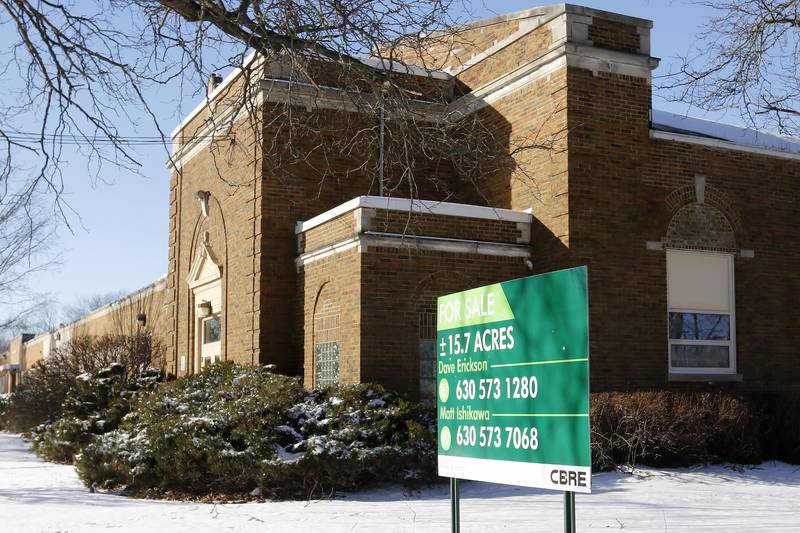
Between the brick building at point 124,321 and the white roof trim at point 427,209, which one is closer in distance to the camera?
the white roof trim at point 427,209

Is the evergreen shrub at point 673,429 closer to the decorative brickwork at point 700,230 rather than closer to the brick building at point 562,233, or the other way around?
the brick building at point 562,233

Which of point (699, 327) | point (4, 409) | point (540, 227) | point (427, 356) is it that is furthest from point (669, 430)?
point (4, 409)

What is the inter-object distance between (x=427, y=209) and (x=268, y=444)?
4.96m

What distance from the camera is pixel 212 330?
23.7 m

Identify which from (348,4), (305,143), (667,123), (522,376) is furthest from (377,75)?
(667,123)

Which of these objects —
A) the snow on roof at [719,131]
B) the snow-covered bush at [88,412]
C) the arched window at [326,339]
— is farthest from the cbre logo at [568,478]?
the snow on roof at [719,131]

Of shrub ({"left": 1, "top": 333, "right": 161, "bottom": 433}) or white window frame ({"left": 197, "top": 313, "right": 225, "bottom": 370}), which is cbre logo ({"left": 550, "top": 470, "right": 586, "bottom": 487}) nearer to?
white window frame ({"left": 197, "top": 313, "right": 225, "bottom": 370})

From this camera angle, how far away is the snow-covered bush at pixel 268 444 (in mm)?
13523

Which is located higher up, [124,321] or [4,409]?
[124,321]

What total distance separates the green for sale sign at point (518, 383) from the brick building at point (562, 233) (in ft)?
28.8

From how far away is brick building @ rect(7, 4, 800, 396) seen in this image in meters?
17.4

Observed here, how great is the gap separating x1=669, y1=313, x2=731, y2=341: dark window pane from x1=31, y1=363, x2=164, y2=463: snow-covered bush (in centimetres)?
1021

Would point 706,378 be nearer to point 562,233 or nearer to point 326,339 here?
point 562,233

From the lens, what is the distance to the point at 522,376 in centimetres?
699
